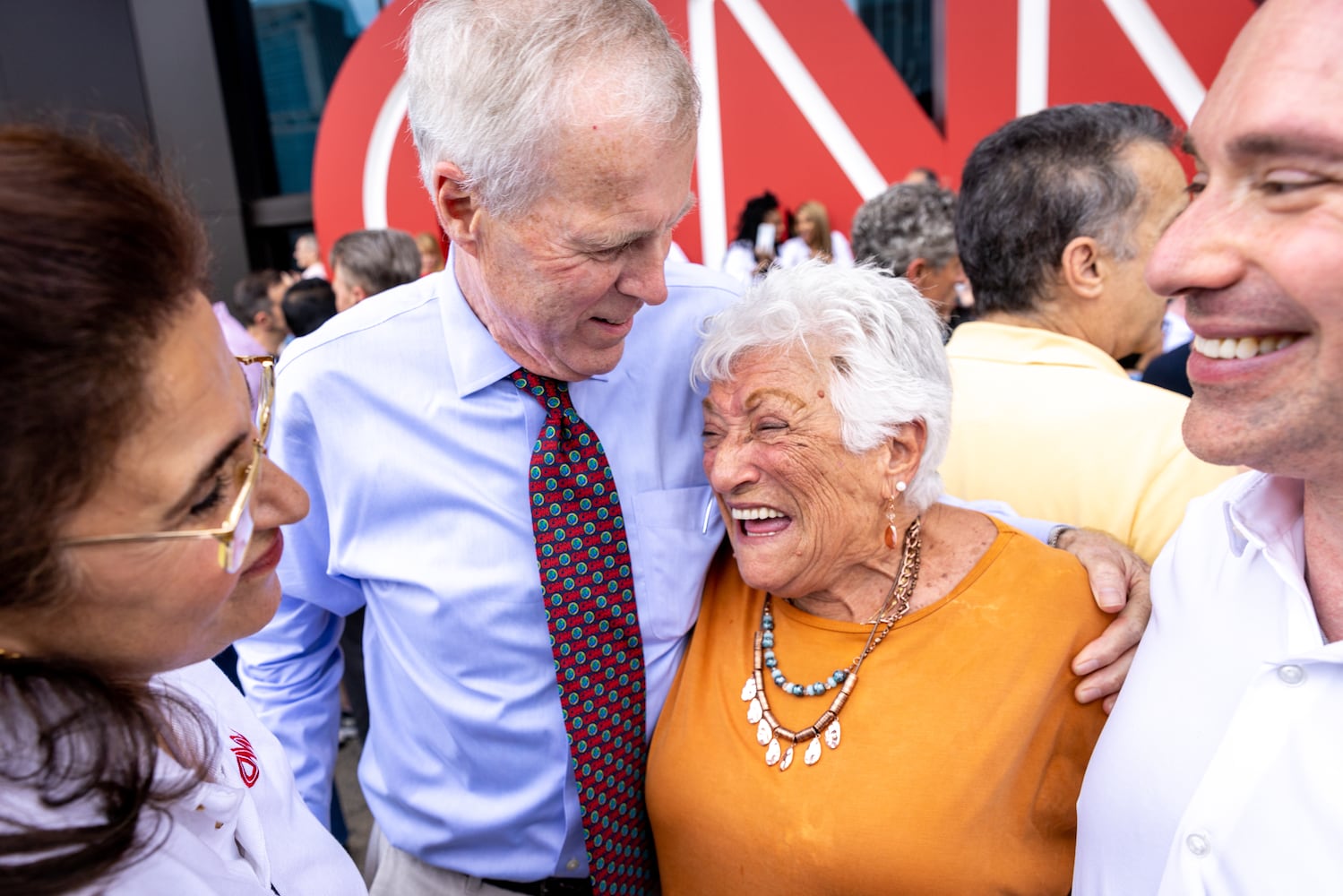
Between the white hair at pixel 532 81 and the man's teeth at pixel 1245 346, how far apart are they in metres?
0.80

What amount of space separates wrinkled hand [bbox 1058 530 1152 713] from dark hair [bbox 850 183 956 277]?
1.77 meters

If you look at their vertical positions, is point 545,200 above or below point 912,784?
above

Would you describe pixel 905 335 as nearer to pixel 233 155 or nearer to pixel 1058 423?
pixel 1058 423

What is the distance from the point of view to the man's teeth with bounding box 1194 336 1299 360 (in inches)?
37.6

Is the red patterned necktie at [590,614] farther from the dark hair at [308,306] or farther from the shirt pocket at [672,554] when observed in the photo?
the dark hair at [308,306]

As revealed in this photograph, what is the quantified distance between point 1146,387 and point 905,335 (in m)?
0.56

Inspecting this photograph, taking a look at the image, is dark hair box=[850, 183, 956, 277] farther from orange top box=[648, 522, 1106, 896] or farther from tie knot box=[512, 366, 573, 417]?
tie knot box=[512, 366, 573, 417]

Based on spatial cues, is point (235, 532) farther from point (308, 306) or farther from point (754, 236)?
point (754, 236)

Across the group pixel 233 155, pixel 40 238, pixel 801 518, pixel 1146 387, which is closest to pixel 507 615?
pixel 801 518

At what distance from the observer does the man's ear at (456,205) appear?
1422 mm

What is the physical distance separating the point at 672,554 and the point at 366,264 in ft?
9.80

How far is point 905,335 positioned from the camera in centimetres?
159

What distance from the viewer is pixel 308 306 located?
14.1 feet

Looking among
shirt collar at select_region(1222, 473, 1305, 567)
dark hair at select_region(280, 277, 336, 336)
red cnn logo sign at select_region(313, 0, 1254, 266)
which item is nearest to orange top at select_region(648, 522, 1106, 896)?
shirt collar at select_region(1222, 473, 1305, 567)
